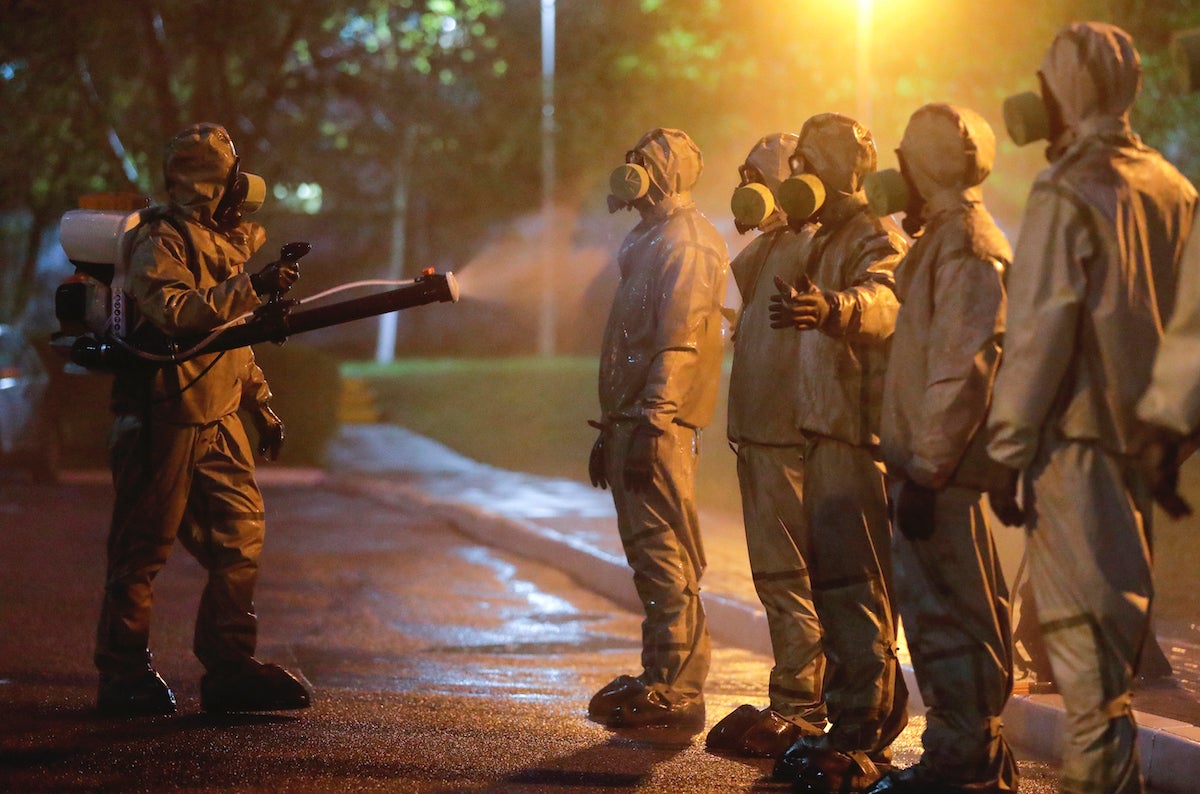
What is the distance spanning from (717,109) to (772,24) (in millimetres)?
5171

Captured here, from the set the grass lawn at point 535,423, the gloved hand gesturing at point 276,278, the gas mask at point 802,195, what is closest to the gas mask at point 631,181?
the gas mask at point 802,195

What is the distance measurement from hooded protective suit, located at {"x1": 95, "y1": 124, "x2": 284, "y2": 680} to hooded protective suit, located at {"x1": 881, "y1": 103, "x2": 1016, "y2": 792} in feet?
8.70

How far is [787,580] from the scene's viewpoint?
5.44m

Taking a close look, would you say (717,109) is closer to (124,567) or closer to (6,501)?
(6,501)

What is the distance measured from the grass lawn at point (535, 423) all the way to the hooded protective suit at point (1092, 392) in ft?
17.2

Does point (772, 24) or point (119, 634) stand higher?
point (772, 24)

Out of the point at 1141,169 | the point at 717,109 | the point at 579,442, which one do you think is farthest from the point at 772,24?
the point at 1141,169

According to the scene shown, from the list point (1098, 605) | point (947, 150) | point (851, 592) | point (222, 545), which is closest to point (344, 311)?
point (222, 545)

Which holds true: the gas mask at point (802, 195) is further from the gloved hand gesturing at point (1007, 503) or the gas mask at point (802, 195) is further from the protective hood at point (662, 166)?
the gloved hand gesturing at point (1007, 503)

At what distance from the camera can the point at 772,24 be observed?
23.0 metres

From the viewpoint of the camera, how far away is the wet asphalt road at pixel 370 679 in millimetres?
5000

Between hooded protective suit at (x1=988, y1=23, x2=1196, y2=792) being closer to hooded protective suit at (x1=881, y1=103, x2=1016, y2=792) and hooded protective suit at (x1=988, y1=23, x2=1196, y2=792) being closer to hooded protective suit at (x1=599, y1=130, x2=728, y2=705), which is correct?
hooded protective suit at (x1=881, y1=103, x2=1016, y2=792)

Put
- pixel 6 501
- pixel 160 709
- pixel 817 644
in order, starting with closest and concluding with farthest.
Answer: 1. pixel 817 644
2. pixel 160 709
3. pixel 6 501

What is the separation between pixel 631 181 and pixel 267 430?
6.26ft
